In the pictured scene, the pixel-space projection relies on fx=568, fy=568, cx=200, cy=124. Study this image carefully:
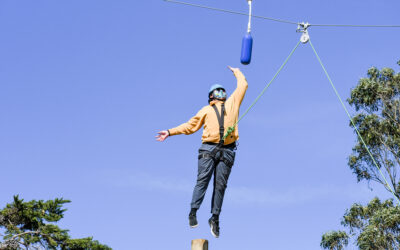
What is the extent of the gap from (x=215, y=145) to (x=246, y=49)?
126 cm

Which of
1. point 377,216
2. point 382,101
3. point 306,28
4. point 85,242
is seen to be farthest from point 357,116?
point 306,28

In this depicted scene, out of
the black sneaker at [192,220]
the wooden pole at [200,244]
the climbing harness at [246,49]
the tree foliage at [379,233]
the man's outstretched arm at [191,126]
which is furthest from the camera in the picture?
the tree foliage at [379,233]

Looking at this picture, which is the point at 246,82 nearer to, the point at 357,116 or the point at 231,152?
the point at 231,152

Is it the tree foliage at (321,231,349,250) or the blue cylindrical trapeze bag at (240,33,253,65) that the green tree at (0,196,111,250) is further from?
the blue cylindrical trapeze bag at (240,33,253,65)

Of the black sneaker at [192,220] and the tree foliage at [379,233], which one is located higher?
the tree foliage at [379,233]

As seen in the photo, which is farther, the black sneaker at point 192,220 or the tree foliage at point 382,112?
the tree foliage at point 382,112

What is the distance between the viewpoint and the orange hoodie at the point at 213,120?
7.15 meters

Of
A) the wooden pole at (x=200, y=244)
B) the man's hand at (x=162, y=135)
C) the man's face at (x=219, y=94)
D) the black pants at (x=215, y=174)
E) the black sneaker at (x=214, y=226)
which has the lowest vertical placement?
the wooden pole at (x=200, y=244)

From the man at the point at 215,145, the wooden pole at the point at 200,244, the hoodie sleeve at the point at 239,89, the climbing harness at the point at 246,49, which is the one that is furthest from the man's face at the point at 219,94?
the wooden pole at the point at 200,244

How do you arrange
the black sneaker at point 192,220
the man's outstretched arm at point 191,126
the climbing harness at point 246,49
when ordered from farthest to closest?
the man's outstretched arm at point 191,126 → the climbing harness at point 246,49 → the black sneaker at point 192,220

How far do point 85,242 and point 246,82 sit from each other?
1733 centimetres

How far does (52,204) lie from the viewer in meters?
23.5

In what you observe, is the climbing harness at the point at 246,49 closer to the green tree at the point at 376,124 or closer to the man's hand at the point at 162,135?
the man's hand at the point at 162,135

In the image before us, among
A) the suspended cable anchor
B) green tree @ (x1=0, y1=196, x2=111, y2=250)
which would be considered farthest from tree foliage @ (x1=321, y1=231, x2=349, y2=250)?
the suspended cable anchor
